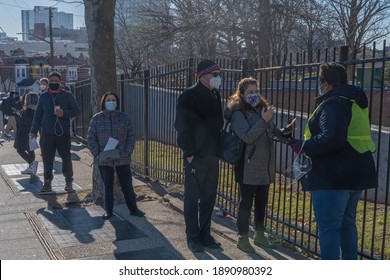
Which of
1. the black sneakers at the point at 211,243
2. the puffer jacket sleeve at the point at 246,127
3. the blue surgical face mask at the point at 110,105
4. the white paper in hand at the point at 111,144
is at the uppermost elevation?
the blue surgical face mask at the point at 110,105

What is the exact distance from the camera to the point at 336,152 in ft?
13.3

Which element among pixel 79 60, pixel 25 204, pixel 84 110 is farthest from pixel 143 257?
pixel 79 60

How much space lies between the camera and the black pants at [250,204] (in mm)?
5262

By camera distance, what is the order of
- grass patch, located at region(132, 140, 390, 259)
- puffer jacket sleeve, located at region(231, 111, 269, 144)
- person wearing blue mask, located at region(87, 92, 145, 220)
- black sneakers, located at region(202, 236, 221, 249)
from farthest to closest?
1. person wearing blue mask, located at region(87, 92, 145, 220)
2. grass patch, located at region(132, 140, 390, 259)
3. black sneakers, located at region(202, 236, 221, 249)
4. puffer jacket sleeve, located at region(231, 111, 269, 144)

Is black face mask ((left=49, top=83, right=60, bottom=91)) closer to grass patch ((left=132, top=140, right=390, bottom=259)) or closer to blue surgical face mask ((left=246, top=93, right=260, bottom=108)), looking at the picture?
grass patch ((left=132, top=140, right=390, bottom=259))

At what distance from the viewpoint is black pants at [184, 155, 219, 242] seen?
5.36 m

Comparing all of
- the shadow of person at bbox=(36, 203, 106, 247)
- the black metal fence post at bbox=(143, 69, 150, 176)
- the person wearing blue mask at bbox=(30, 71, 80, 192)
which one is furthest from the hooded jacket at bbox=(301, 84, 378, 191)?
the black metal fence post at bbox=(143, 69, 150, 176)

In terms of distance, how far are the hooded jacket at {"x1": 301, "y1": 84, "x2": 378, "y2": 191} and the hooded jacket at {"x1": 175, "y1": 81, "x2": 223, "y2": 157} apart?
4.50ft

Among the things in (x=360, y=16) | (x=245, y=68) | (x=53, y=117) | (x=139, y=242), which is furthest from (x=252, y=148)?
(x=360, y=16)

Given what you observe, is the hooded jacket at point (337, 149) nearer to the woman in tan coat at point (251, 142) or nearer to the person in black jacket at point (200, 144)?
the woman in tan coat at point (251, 142)

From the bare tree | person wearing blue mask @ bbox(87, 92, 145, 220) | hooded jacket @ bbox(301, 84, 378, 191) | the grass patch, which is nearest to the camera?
hooded jacket @ bbox(301, 84, 378, 191)

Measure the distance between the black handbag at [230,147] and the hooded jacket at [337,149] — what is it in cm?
113

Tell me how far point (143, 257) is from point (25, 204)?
3166mm

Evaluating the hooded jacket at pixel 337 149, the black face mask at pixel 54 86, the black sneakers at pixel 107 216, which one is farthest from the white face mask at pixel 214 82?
the black face mask at pixel 54 86
